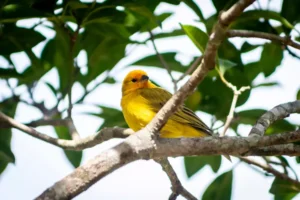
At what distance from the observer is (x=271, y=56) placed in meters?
5.06

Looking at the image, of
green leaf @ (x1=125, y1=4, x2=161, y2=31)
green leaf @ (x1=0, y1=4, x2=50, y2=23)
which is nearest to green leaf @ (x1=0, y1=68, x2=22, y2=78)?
green leaf @ (x1=0, y1=4, x2=50, y2=23)

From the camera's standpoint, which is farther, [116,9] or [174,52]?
[174,52]

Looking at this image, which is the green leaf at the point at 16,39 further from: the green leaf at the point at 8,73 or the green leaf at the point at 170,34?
the green leaf at the point at 170,34

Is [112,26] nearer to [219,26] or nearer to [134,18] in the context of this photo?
[134,18]

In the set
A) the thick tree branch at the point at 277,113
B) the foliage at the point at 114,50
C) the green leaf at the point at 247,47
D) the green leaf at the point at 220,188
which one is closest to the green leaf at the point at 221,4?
the foliage at the point at 114,50

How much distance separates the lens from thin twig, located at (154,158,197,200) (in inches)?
147

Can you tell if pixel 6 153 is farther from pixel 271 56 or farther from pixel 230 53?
pixel 271 56

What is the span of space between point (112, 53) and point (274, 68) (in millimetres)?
1210

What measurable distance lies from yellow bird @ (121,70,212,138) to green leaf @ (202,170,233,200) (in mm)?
354

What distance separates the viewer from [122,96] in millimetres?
6016

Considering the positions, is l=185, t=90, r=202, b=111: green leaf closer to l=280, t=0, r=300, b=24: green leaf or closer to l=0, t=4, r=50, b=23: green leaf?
l=280, t=0, r=300, b=24: green leaf

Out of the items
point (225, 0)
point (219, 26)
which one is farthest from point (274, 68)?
point (219, 26)

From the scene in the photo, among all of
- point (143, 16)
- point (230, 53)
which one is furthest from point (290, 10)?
point (143, 16)

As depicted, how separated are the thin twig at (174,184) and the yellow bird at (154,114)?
81 centimetres
